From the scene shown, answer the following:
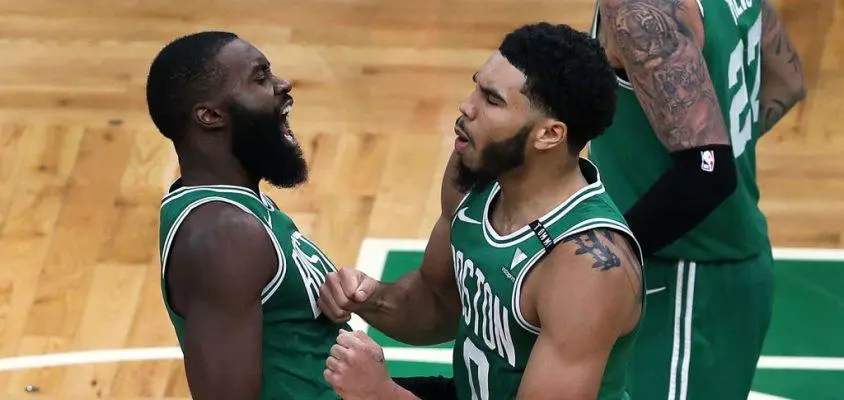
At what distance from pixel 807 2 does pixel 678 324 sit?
5060 mm

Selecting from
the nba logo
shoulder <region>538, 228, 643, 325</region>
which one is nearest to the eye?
shoulder <region>538, 228, 643, 325</region>

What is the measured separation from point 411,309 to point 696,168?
0.82m

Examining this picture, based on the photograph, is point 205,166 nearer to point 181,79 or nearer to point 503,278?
point 181,79

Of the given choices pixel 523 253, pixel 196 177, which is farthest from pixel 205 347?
pixel 523 253

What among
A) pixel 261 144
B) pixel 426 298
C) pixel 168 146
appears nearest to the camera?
pixel 261 144

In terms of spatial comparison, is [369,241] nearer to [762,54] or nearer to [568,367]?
[762,54]

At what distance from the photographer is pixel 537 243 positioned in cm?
275

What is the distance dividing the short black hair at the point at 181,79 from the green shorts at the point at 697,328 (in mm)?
1316

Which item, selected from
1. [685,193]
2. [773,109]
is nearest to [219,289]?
[685,193]

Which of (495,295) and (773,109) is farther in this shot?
(773,109)

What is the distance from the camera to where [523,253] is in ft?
9.09

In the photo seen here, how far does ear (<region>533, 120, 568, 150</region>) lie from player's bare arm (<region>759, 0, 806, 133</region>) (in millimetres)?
1230

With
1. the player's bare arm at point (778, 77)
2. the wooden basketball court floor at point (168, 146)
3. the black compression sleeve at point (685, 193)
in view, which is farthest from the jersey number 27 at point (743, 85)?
the wooden basketball court floor at point (168, 146)

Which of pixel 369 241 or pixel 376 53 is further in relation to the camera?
pixel 376 53
